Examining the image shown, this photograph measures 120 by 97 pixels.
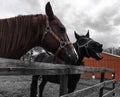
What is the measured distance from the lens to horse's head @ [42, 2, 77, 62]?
306 cm

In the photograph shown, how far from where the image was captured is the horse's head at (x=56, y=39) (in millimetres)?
3061

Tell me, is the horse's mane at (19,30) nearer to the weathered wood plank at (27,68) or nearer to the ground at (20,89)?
the weathered wood plank at (27,68)

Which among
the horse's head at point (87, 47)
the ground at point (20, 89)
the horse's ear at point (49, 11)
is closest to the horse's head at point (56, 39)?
the horse's ear at point (49, 11)

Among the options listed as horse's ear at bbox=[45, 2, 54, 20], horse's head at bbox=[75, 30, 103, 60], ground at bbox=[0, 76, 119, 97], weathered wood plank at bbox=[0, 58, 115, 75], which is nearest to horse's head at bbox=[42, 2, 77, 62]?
horse's ear at bbox=[45, 2, 54, 20]

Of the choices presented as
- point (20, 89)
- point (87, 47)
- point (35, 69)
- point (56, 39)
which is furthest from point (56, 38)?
point (20, 89)

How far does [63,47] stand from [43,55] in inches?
215

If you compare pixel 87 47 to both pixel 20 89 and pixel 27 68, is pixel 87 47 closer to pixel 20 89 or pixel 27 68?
pixel 27 68

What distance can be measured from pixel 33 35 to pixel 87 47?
3.85m

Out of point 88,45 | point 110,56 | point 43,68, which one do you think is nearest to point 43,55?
point 88,45

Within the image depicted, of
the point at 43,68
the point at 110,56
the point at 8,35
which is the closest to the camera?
the point at 8,35

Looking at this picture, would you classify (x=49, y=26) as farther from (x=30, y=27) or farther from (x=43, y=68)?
(x=43, y=68)

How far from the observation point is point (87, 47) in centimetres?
669

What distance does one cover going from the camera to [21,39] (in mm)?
2865

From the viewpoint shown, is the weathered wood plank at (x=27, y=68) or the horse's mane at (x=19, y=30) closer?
the weathered wood plank at (x=27, y=68)
